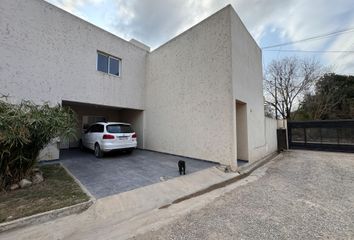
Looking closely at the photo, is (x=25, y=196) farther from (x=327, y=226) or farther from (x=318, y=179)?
(x=318, y=179)

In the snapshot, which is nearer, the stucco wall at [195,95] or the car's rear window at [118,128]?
the stucco wall at [195,95]

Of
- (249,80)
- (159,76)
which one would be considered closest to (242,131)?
(249,80)

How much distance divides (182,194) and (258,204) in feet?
5.79

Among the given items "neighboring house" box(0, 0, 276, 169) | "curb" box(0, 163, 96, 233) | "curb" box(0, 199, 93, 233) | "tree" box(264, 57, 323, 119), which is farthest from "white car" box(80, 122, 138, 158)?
"tree" box(264, 57, 323, 119)

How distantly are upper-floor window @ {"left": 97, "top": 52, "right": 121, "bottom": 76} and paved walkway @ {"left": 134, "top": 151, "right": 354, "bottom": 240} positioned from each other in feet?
27.2

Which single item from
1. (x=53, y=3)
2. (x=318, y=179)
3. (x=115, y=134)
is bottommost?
(x=318, y=179)

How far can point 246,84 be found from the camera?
8195mm

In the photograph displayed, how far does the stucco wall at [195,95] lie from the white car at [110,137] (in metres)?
2.11

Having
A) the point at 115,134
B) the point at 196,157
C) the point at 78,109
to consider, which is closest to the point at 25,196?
the point at 115,134

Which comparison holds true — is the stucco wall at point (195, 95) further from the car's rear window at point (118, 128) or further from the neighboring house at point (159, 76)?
the car's rear window at point (118, 128)

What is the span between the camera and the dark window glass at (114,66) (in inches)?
361

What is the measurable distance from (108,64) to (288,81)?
73.2 ft


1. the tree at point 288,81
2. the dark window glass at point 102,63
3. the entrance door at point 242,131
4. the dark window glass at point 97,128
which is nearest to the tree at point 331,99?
the tree at point 288,81

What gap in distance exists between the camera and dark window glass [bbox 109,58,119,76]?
9.16 metres
